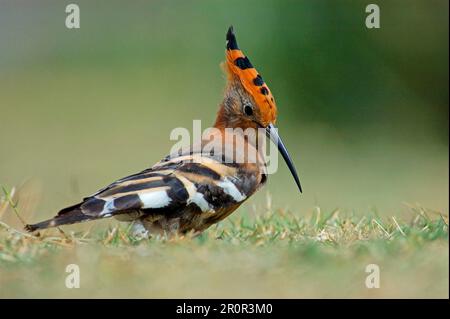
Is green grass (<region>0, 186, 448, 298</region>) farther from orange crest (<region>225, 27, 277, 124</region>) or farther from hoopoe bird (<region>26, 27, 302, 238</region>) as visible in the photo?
orange crest (<region>225, 27, 277, 124</region>)

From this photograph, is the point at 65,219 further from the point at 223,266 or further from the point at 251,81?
the point at 251,81

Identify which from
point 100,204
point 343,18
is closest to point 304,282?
point 100,204

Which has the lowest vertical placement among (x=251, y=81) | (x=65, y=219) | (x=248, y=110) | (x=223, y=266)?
(x=223, y=266)

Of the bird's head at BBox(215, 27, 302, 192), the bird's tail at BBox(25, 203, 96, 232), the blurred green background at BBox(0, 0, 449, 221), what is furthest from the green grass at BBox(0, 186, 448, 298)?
the blurred green background at BBox(0, 0, 449, 221)

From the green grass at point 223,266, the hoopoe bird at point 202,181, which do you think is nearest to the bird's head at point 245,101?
the hoopoe bird at point 202,181

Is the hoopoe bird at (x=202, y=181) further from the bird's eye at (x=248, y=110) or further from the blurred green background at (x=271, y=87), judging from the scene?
the blurred green background at (x=271, y=87)

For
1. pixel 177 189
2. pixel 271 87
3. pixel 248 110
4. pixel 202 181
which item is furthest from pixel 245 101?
pixel 271 87
